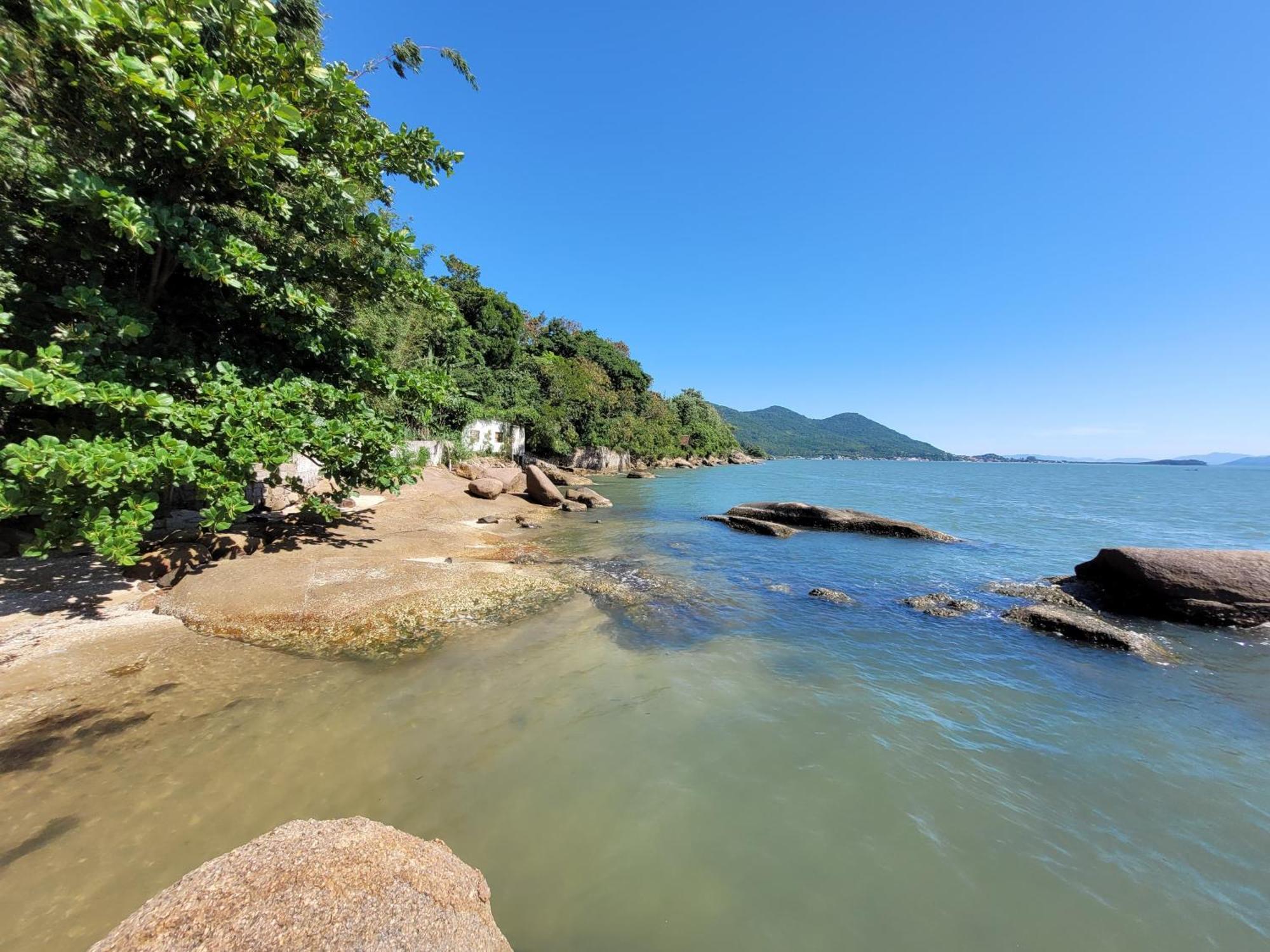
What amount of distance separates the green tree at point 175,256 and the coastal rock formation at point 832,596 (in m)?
9.19

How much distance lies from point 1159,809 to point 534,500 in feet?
72.4

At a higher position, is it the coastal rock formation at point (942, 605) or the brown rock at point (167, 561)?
the brown rock at point (167, 561)

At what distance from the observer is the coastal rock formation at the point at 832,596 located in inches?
398

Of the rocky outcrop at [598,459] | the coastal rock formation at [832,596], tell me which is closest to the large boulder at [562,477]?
the rocky outcrop at [598,459]

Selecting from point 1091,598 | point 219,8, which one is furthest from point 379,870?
point 1091,598

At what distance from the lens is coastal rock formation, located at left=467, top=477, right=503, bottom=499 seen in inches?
862

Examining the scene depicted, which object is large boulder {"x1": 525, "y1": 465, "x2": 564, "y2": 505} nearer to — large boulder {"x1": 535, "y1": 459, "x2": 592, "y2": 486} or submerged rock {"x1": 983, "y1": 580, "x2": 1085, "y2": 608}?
large boulder {"x1": 535, "y1": 459, "x2": 592, "y2": 486}

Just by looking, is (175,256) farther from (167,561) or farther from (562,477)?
(562,477)

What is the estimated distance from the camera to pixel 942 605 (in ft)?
32.9

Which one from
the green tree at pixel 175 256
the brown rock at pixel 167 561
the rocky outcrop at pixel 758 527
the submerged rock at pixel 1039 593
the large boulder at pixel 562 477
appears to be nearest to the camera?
the green tree at pixel 175 256

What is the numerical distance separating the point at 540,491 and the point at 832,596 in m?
16.3

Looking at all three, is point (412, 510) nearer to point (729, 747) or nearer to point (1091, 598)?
point (729, 747)

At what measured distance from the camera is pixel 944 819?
407 centimetres

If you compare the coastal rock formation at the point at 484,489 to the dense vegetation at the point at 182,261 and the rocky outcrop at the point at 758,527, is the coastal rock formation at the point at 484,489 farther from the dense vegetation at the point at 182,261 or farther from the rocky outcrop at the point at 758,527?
the dense vegetation at the point at 182,261
